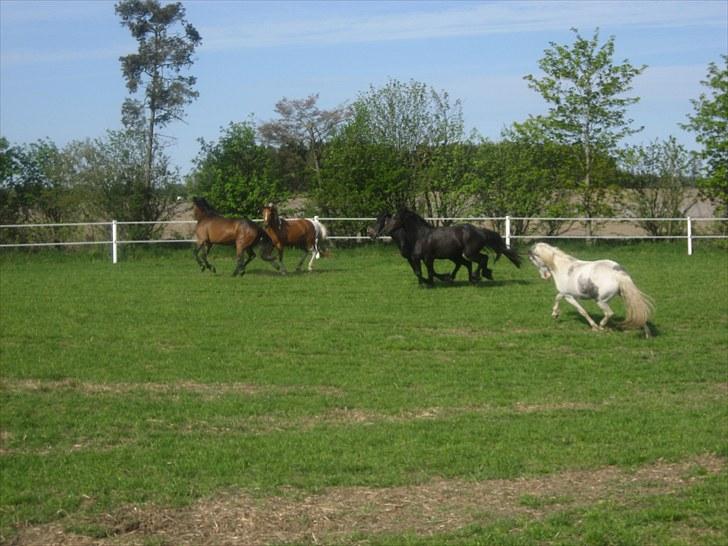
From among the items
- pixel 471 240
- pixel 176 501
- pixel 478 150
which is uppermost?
pixel 478 150

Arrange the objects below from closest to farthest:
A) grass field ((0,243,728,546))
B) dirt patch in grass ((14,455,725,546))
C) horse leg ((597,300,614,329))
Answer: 1. dirt patch in grass ((14,455,725,546))
2. grass field ((0,243,728,546))
3. horse leg ((597,300,614,329))

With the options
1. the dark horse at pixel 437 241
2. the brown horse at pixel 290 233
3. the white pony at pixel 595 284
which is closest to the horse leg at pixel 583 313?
the white pony at pixel 595 284

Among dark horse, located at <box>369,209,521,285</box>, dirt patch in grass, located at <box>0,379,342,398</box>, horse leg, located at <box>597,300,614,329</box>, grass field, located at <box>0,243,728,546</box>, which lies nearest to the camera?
grass field, located at <box>0,243,728,546</box>

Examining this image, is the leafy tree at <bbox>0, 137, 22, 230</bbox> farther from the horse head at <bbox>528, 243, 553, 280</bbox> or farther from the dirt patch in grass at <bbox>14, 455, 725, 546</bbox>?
the dirt patch in grass at <bbox>14, 455, 725, 546</bbox>

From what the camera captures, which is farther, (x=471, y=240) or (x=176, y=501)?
(x=471, y=240)

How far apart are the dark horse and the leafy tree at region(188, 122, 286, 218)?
1237 cm

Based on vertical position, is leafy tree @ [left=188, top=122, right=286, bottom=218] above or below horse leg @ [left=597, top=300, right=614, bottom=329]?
above

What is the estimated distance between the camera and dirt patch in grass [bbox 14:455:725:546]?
634 cm

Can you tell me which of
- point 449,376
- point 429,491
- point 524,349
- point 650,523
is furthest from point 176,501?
point 524,349

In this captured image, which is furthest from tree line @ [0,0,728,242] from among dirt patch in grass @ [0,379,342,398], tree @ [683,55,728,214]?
dirt patch in grass @ [0,379,342,398]

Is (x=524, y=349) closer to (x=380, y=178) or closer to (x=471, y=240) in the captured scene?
(x=471, y=240)

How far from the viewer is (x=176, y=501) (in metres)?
6.95

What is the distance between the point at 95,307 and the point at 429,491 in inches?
432

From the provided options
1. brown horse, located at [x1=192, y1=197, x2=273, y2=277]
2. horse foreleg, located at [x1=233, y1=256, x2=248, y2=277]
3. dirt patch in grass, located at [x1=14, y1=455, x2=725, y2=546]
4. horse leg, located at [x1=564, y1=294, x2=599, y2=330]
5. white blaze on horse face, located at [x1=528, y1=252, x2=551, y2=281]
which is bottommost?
dirt patch in grass, located at [x1=14, y1=455, x2=725, y2=546]
